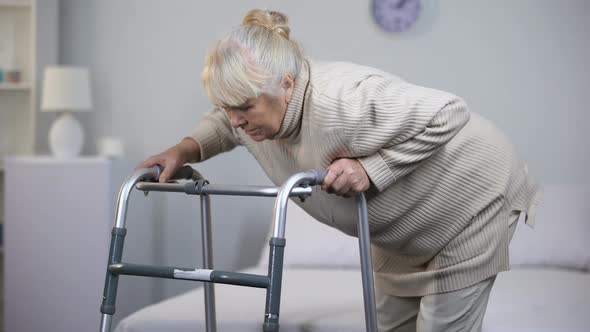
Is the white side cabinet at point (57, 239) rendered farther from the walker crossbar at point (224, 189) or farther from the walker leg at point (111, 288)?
the walker leg at point (111, 288)

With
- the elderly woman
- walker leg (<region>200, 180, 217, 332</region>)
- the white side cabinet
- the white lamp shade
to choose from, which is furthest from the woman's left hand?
the white lamp shade

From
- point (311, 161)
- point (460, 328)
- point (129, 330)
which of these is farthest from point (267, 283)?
point (129, 330)

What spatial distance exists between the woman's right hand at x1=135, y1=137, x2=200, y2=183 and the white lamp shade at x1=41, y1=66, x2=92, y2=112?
176 centimetres

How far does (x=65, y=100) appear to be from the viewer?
3.41 meters

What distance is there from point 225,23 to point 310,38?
17.2 inches

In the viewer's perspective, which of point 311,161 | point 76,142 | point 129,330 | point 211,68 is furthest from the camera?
point 76,142

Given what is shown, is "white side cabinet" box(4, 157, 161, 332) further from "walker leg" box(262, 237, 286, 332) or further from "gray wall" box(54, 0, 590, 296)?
"walker leg" box(262, 237, 286, 332)

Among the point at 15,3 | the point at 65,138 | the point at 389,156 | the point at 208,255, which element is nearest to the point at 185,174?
the point at 208,255

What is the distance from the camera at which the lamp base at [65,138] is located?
3.43 m

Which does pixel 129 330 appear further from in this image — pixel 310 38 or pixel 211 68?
pixel 310 38

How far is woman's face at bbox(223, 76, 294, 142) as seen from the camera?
1506 mm

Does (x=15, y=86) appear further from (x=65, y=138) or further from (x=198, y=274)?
(x=198, y=274)

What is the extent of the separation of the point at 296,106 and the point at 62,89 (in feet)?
7.09

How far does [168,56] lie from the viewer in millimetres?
3744
